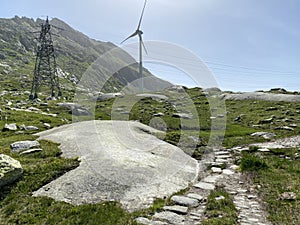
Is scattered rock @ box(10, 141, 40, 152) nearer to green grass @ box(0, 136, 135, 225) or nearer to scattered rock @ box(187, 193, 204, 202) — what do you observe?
green grass @ box(0, 136, 135, 225)

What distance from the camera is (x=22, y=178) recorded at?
1545 cm

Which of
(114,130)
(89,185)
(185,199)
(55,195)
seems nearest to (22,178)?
(55,195)

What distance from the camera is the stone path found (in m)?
11.6

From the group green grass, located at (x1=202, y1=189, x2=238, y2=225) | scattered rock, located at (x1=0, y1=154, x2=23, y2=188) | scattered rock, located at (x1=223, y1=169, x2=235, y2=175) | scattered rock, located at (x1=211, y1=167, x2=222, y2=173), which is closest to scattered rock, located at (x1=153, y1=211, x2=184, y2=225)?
green grass, located at (x1=202, y1=189, x2=238, y2=225)

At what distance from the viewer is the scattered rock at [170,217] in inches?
456

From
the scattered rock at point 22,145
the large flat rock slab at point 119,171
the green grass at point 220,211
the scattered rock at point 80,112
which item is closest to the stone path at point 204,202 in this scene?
the green grass at point 220,211

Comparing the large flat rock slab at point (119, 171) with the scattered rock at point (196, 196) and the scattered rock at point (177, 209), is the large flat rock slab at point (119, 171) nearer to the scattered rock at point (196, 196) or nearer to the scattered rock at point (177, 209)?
the scattered rock at point (196, 196)

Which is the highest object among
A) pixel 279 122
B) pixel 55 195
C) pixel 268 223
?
pixel 279 122

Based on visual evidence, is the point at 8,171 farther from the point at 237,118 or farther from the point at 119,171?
the point at 237,118

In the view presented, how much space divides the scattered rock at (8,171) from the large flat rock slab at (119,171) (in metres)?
1.86

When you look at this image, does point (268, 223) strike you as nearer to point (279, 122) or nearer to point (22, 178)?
point (22, 178)

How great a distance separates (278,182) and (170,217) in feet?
24.4

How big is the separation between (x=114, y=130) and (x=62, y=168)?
10465mm

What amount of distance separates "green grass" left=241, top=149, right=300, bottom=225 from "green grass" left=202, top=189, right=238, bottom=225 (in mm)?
1562
